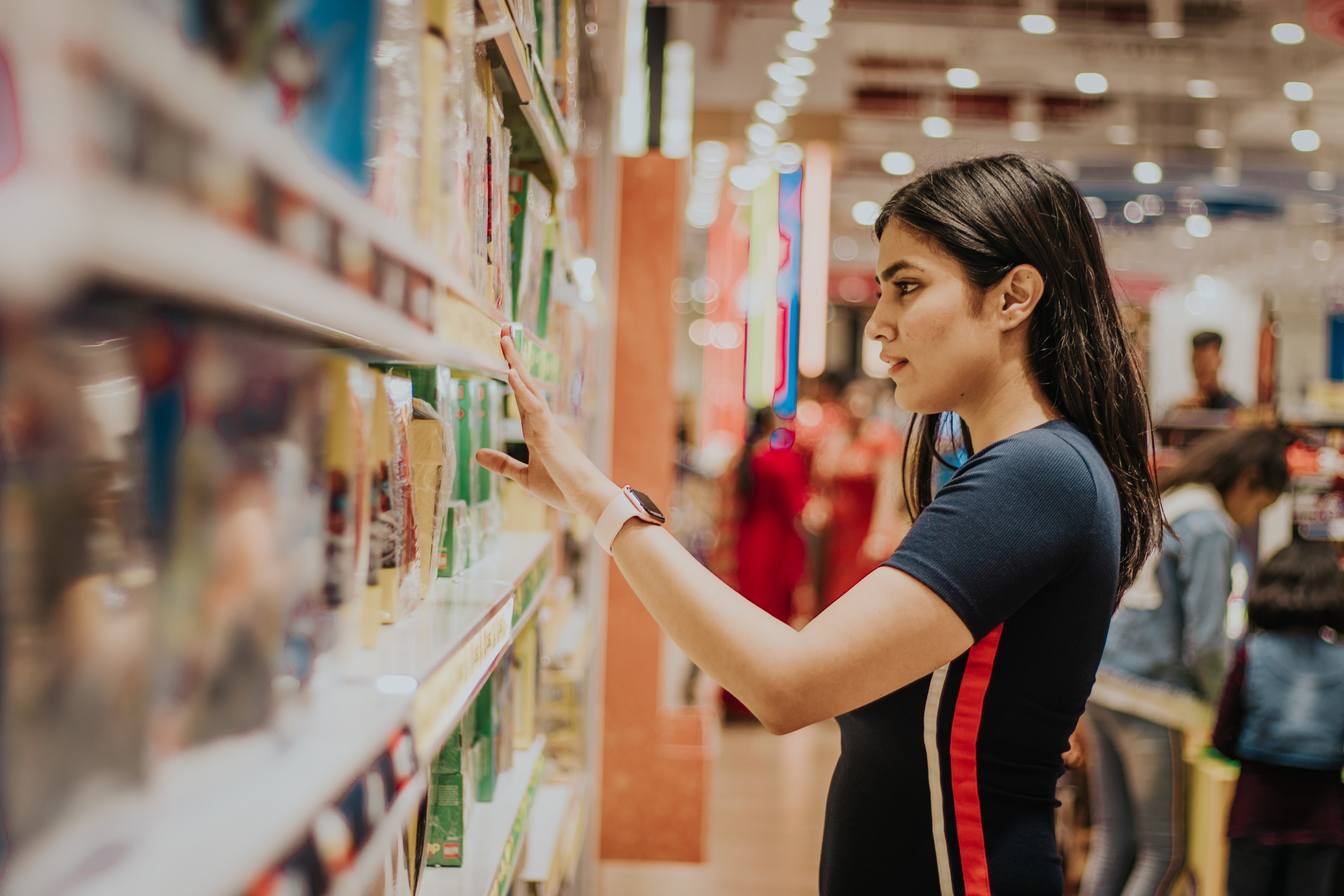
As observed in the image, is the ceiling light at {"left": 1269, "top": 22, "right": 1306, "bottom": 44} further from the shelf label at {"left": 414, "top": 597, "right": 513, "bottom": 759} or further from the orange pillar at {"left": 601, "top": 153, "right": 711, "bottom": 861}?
the shelf label at {"left": 414, "top": 597, "right": 513, "bottom": 759}

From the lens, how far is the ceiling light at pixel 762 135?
4.88 m

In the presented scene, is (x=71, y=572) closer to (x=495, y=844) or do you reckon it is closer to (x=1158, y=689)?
(x=495, y=844)

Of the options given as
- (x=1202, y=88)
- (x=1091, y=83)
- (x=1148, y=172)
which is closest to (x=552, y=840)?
(x=1091, y=83)

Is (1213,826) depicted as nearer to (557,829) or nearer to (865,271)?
(557,829)

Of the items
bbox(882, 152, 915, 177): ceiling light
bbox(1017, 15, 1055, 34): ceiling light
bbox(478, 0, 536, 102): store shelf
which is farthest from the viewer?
bbox(882, 152, 915, 177): ceiling light

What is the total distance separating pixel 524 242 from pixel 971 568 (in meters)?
0.83

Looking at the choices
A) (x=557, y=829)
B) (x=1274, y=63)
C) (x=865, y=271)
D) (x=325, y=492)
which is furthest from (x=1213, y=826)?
(x=865, y=271)

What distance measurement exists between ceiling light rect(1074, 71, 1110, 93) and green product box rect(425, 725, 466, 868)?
6.74 m

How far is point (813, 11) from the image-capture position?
5098mm

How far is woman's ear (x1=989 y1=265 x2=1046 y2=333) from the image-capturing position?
3.78 feet

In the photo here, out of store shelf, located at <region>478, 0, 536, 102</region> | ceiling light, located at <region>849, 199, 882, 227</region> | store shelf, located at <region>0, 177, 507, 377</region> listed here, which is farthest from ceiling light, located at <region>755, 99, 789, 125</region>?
ceiling light, located at <region>849, 199, 882, 227</region>

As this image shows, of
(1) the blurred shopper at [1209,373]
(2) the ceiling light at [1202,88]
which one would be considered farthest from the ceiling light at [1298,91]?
(1) the blurred shopper at [1209,373]

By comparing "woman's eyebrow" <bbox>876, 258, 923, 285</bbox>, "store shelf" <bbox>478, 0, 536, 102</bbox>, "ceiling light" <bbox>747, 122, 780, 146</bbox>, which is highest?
"ceiling light" <bbox>747, 122, 780, 146</bbox>

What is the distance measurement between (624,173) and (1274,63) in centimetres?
625
